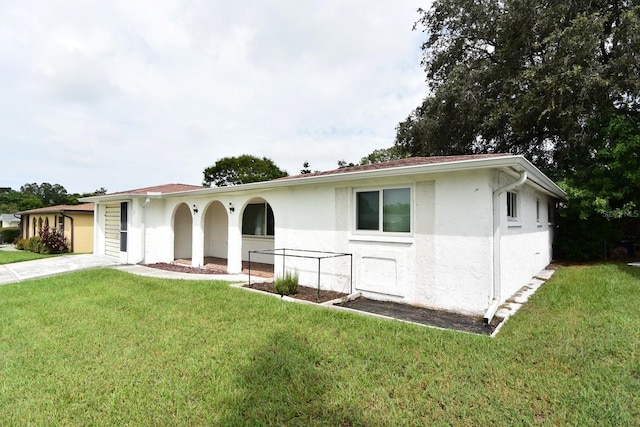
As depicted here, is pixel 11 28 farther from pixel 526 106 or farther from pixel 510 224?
pixel 526 106

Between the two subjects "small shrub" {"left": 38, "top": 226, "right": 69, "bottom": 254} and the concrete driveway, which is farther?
"small shrub" {"left": 38, "top": 226, "right": 69, "bottom": 254}

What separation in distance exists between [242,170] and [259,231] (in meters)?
34.0

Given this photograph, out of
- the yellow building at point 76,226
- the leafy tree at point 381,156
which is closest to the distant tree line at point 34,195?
the yellow building at point 76,226

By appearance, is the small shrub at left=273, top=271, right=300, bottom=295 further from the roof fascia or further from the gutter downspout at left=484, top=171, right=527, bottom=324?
the gutter downspout at left=484, top=171, right=527, bottom=324

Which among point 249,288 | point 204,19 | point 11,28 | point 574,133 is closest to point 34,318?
point 249,288

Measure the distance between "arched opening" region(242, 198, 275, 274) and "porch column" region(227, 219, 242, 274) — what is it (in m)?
1.56

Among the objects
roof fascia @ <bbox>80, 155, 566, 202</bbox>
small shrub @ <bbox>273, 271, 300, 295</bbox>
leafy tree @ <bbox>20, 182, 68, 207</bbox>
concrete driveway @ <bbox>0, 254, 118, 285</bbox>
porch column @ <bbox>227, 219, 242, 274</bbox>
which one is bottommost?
concrete driveway @ <bbox>0, 254, 118, 285</bbox>

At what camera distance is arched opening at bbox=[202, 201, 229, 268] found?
1428 cm

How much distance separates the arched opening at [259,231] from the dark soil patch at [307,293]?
3686 mm

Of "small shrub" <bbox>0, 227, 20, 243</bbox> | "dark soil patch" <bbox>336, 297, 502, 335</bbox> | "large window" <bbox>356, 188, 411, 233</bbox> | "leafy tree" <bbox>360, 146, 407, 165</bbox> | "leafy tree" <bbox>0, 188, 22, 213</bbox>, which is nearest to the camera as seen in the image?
"dark soil patch" <bbox>336, 297, 502, 335</bbox>

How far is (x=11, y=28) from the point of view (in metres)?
7.98

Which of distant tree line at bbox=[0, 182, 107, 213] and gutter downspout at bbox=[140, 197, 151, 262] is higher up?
distant tree line at bbox=[0, 182, 107, 213]

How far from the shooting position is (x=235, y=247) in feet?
33.3

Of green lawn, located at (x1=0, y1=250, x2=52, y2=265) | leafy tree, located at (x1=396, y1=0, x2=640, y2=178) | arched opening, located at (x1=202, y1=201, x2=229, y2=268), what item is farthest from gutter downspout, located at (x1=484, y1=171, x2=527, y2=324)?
green lawn, located at (x1=0, y1=250, x2=52, y2=265)
